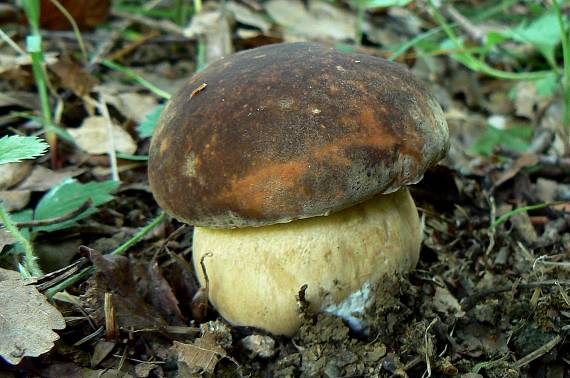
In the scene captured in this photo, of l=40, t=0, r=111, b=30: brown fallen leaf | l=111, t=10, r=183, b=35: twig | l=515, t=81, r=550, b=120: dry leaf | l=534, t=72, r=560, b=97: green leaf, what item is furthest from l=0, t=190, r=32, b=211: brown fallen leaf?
l=515, t=81, r=550, b=120: dry leaf

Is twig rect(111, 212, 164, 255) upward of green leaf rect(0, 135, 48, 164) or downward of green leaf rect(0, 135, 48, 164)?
downward

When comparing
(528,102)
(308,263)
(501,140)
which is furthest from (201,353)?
(528,102)

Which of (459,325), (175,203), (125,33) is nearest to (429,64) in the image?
(125,33)

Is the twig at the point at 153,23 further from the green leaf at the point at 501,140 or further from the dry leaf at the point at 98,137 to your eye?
the green leaf at the point at 501,140

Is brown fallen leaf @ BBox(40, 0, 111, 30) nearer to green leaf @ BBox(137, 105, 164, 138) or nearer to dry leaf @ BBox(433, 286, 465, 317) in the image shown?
green leaf @ BBox(137, 105, 164, 138)

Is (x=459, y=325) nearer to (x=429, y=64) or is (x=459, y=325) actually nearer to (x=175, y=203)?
(x=175, y=203)

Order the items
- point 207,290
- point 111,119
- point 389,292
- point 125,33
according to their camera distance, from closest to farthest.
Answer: point 389,292 < point 207,290 < point 111,119 < point 125,33
